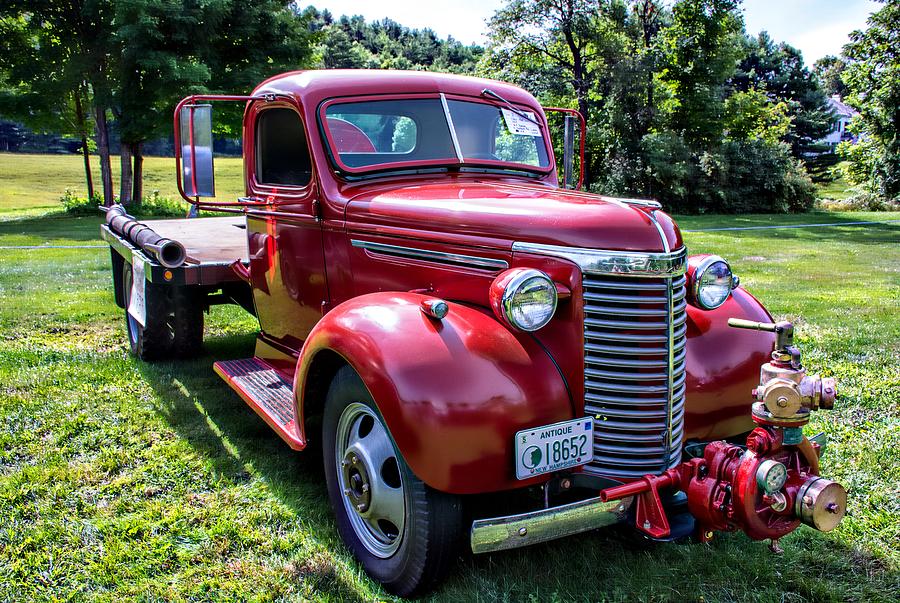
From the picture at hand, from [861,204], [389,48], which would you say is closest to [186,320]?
[861,204]

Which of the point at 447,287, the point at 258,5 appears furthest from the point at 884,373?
the point at 258,5

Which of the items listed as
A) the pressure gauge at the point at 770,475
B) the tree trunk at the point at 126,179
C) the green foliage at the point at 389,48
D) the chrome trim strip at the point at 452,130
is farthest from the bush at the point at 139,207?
the green foliage at the point at 389,48

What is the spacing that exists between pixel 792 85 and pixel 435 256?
51940 mm

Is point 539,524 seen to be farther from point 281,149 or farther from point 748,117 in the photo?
point 748,117

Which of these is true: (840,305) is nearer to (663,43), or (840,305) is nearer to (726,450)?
(726,450)

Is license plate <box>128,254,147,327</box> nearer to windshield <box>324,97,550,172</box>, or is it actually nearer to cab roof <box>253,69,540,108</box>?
cab roof <box>253,69,540,108</box>

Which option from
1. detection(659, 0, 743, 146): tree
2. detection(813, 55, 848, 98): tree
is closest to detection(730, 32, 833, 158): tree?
detection(813, 55, 848, 98): tree

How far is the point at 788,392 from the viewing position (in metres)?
2.36

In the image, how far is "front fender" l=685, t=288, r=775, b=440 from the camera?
117 inches

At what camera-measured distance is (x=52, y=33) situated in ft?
69.7

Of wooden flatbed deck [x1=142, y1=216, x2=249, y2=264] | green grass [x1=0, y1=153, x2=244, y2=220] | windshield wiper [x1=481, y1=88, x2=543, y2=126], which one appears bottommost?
wooden flatbed deck [x1=142, y1=216, x2=249, y2=264]

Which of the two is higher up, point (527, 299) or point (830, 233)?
point (527, 299)

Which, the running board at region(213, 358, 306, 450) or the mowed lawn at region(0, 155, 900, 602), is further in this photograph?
the running board at region(213, 358, 306, 450)

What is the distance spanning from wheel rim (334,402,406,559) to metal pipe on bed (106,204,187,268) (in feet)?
7.33
